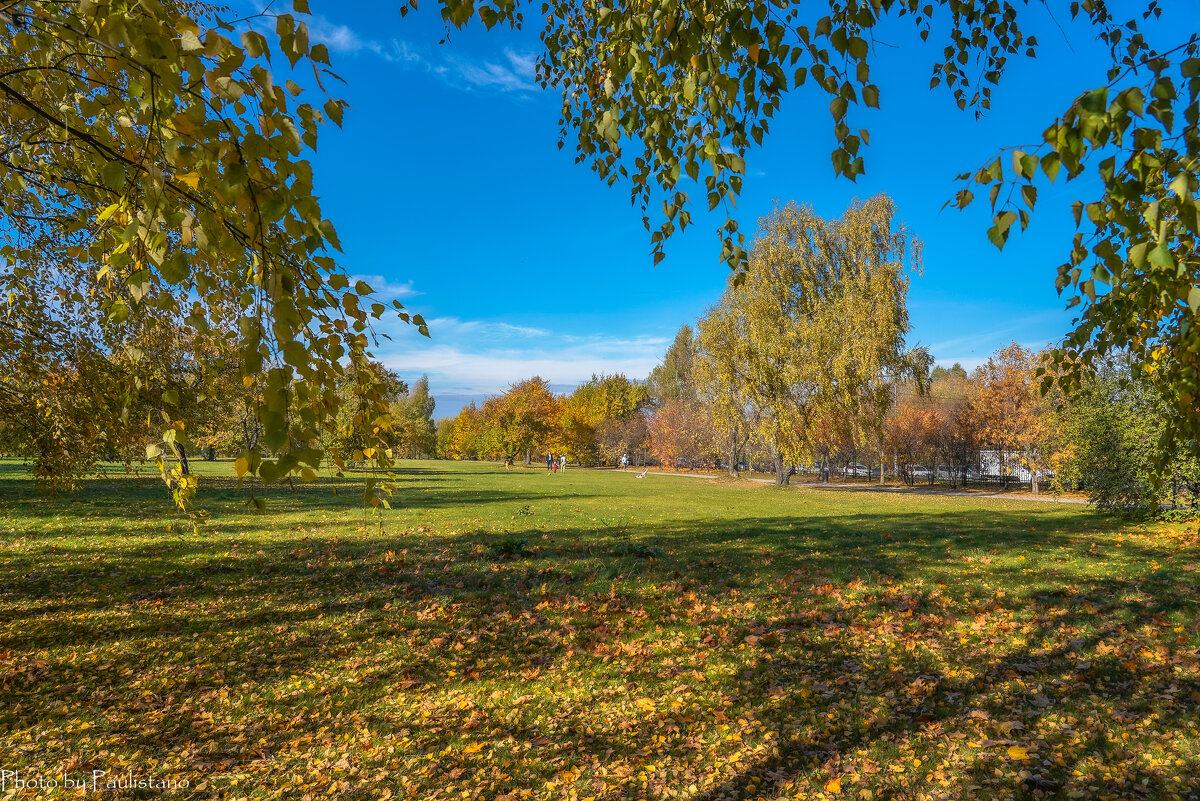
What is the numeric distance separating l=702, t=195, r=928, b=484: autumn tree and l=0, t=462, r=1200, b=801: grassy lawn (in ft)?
50.1

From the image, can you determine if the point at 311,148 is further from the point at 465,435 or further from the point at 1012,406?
the point at 465,435

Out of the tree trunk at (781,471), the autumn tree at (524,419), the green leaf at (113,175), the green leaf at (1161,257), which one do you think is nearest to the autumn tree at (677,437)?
the autumn tree at (524,419)

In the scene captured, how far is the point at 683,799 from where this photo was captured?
3.34 meters

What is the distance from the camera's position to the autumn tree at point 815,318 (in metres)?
24.8

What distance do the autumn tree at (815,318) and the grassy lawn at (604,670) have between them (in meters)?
15.3

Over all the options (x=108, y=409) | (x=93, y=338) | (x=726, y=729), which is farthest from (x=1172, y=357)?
(x=93, y=338)

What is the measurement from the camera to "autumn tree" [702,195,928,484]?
24.8 meters

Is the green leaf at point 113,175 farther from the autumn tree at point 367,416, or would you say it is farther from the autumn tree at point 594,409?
the autumn tree at point 594,409

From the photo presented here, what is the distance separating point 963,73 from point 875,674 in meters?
4.84

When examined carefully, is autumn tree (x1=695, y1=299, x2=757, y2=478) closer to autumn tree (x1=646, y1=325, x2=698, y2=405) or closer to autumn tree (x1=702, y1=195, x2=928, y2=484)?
autumn tree (x1=702, y1=195, x2=928, y2=484)

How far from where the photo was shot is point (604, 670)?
5.20 meters

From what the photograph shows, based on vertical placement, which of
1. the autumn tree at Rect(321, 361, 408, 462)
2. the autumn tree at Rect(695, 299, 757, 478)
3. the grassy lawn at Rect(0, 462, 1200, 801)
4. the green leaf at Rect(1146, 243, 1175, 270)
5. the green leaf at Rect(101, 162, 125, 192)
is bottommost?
the grassy lawn at Rect(0, 462, 1200, 801)

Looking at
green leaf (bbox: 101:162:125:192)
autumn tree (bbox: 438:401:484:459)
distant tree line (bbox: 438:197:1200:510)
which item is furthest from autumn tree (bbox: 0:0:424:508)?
autumn tree (bbox: 438:401:484:459)

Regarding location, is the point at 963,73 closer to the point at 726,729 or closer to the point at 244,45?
the point at 244,45
